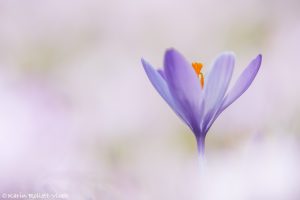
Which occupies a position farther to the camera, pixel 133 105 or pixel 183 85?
pixel 133 105

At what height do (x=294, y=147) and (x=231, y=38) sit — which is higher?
(x=231, y=38)

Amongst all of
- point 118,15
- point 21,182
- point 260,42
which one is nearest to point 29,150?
point 21,182

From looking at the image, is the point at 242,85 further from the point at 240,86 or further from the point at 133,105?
the point at 133,105

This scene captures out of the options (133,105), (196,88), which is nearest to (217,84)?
(196,88)

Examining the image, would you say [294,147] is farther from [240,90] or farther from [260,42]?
[260,42]
